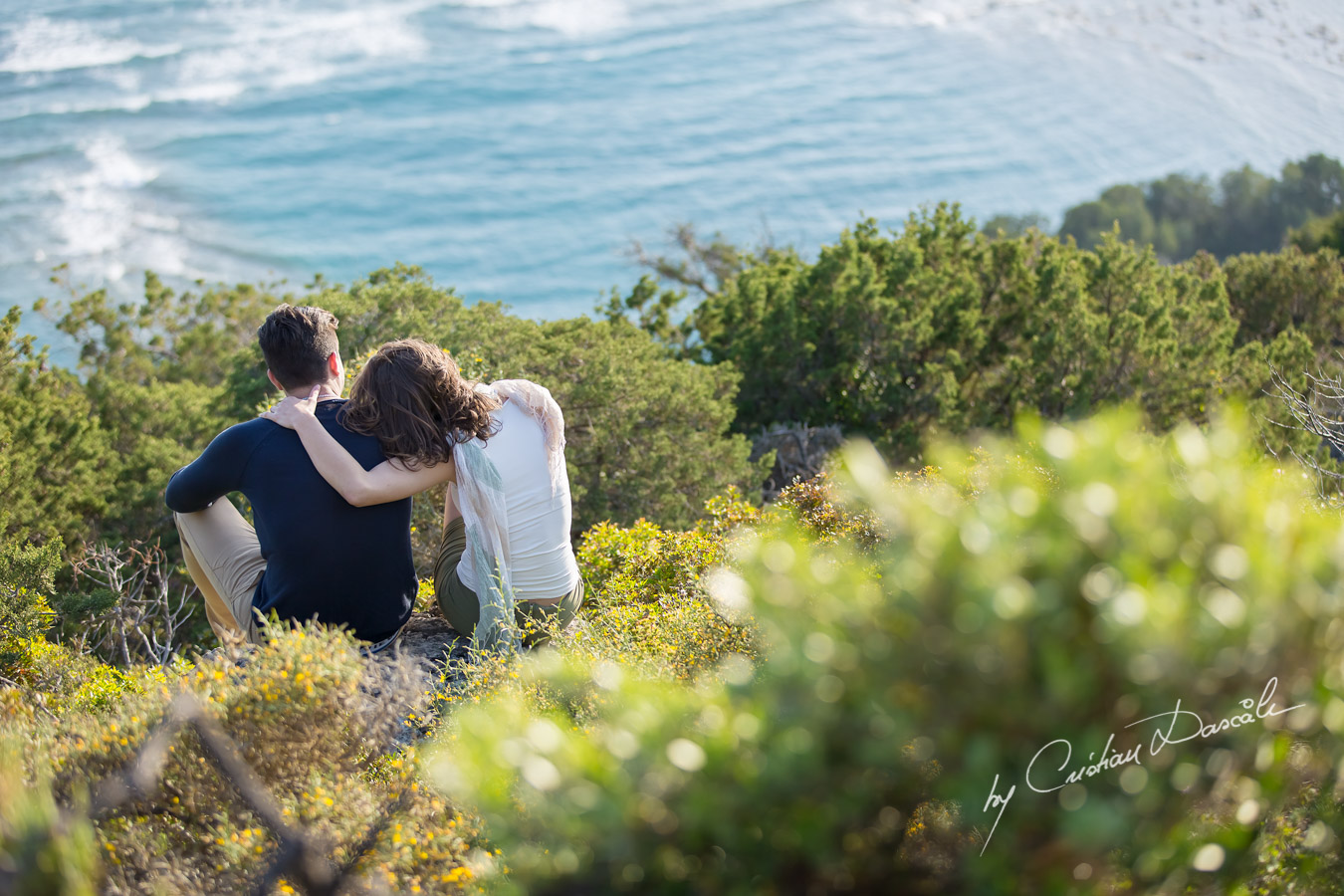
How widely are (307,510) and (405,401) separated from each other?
47cm

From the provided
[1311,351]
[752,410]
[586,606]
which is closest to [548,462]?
[586,606]

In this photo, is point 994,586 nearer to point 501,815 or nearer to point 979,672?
point 979,672

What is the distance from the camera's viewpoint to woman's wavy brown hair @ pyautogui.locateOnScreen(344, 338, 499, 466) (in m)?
3.32

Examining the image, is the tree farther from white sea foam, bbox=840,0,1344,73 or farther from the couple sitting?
white sea foam, bbox=840,0,1344,73

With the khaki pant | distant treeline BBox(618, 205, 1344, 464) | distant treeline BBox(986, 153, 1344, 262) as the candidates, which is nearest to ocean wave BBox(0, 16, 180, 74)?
distant treeline BBox(986, 153, 1344, 262)

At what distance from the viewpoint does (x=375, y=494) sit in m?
3.23

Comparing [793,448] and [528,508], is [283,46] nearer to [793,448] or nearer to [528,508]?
[793,448]

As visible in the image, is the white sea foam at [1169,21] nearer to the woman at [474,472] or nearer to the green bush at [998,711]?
the woman at [474,472]

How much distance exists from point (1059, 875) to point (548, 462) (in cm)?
245

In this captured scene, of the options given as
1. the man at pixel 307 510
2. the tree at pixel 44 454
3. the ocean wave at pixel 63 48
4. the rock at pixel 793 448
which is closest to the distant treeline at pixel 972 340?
the rock at pixel 793 448

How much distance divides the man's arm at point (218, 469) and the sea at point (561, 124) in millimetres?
23853

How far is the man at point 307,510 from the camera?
3.21 metres

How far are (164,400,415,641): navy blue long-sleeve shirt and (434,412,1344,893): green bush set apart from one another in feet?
6.27

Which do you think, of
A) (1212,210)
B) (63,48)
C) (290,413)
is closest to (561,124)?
(63,48)
